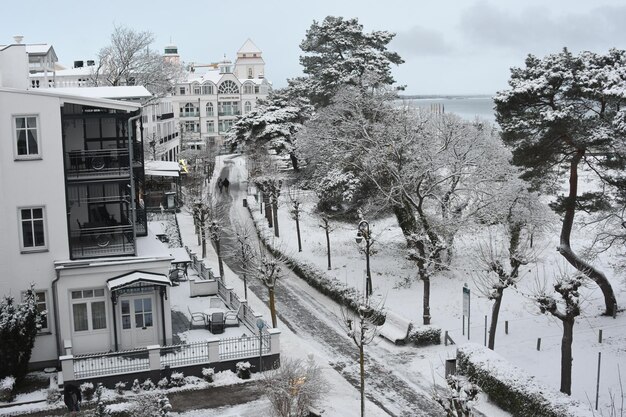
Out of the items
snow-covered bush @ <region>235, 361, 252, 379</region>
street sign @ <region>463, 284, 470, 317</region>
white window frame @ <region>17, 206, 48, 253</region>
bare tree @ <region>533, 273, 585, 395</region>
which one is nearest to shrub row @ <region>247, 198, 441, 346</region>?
street sign @ <region>463, 284, 470, 317</region>

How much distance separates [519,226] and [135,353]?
833 inches

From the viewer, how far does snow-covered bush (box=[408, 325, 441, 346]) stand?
26469 mm

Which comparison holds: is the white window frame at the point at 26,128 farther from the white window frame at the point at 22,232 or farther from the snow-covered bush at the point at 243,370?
the snow-covered bush at the point at 243,370

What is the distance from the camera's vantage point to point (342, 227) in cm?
4272

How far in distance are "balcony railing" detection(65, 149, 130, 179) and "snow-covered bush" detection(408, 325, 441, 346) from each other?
1223cm

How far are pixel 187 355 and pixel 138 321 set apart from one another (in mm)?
2542

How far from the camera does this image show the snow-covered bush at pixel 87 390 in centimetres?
2133

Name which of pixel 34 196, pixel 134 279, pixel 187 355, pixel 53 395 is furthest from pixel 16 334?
pixel 187 355

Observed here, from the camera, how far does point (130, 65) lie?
5603cm

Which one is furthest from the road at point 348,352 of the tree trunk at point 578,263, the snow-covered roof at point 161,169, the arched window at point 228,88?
the arched window at point 228,88

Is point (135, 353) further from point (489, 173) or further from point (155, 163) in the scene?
point (155, 163)

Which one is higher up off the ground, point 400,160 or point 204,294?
point 400,160

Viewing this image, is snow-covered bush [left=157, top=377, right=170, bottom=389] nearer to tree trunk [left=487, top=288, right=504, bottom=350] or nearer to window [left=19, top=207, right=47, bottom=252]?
window [left=19, top=207, right=47, bottom=252]

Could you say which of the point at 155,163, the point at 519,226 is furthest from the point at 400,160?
the point at 155,163
